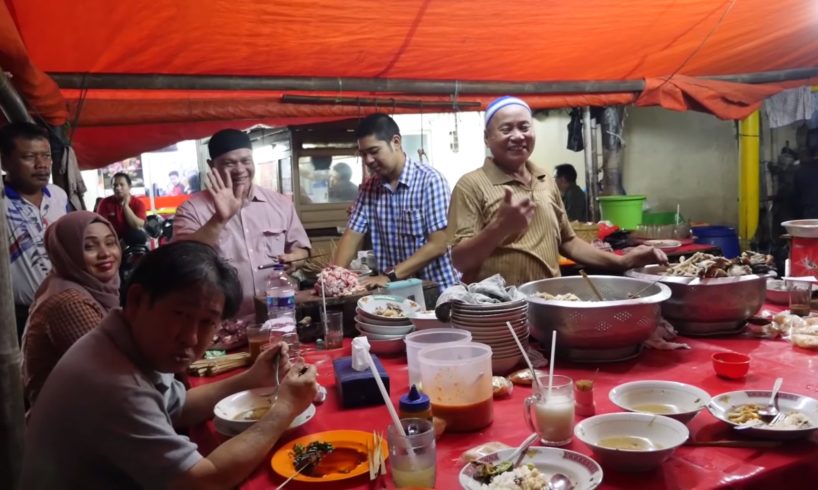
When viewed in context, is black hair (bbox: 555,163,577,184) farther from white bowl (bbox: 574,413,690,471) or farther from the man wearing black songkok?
white bowl (bbox: 574,413,690,471)

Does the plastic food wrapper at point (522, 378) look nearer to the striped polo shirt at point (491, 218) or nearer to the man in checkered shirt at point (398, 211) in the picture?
the striped polo shirt at point (491, 218)

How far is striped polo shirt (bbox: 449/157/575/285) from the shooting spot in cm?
297

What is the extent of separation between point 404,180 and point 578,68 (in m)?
1.98

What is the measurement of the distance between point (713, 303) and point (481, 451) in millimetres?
1452

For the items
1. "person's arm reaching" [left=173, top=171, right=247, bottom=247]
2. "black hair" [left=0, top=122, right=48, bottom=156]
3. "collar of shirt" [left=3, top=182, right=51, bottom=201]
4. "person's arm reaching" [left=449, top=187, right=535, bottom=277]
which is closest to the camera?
"person's arm reaching" [left=449, top=187, right=535, bottom=277]

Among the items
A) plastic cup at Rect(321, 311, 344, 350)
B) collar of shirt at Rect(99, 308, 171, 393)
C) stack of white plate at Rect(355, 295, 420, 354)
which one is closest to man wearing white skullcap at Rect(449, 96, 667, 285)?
stack of white plate at Rect(355, 295, 420, 354)

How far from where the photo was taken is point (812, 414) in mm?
1640

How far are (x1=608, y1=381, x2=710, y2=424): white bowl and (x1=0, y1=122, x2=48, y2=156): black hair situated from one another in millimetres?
3834

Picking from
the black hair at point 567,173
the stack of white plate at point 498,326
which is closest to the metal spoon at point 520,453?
the stack of white plate at point 498,326

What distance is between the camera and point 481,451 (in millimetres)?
1562

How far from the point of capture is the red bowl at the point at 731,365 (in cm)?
199

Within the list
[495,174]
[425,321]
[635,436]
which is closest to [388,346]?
[425,321]

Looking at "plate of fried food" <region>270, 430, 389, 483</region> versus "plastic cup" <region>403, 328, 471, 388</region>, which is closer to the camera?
"plate of fried food" <region>270, 430, 389, 483</region>

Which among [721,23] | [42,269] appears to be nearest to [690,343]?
[721,23]
